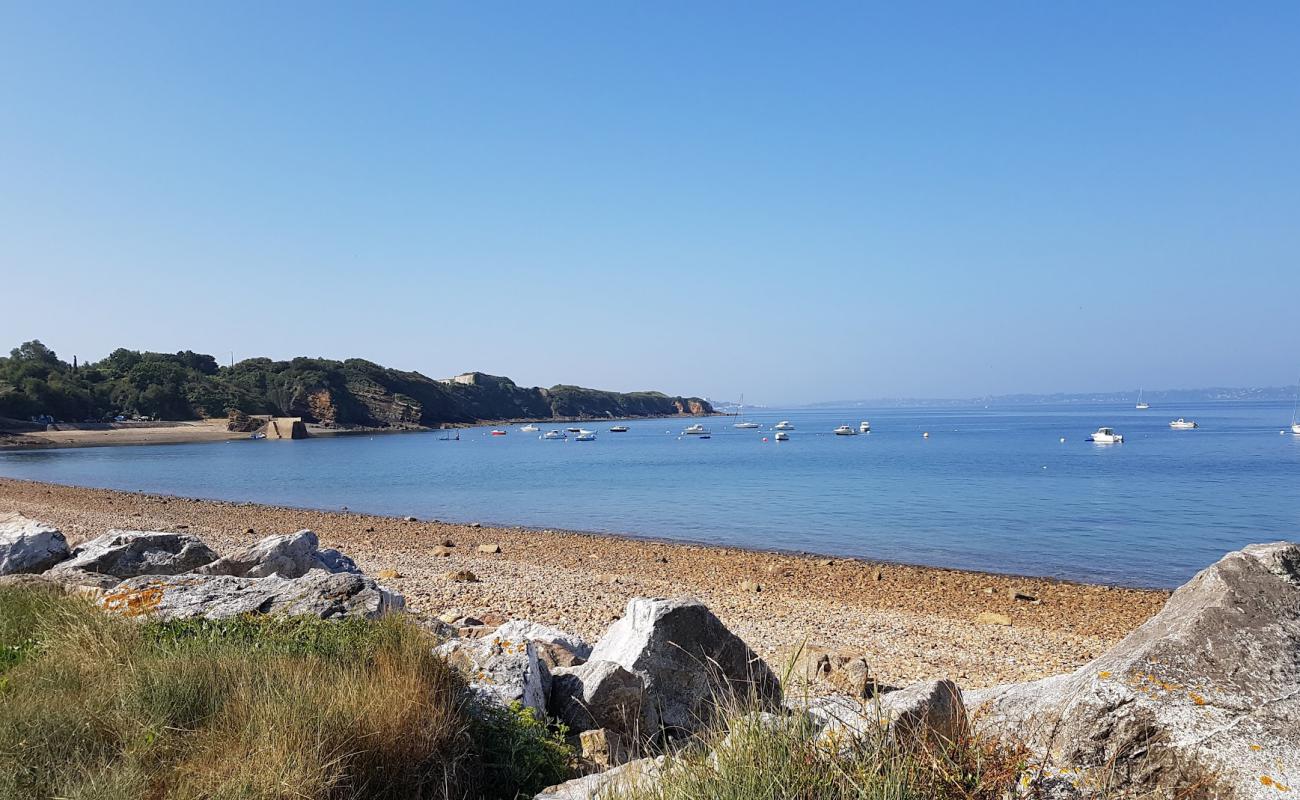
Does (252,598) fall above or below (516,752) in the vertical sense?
above

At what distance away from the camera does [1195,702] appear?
3.35 meters

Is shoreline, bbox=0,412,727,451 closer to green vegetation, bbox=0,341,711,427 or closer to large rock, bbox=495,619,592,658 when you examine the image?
green vegetation, bbox=0,341,711,427

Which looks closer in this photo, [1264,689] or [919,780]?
[919,780]

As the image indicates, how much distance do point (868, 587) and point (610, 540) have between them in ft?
30.5

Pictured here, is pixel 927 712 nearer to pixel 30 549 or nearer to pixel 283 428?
pixel 30 549

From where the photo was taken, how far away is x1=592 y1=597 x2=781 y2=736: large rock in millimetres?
5633

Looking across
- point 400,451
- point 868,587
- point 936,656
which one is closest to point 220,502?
point 868,587

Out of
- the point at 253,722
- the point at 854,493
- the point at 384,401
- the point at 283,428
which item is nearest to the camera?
the point at 253,722

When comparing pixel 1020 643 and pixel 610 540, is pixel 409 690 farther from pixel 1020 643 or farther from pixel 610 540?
pixel 610 540

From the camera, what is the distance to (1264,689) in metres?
3.38

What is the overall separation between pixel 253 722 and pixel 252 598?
3048mm

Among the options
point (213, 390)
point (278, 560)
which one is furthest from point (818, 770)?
point (213, 390)

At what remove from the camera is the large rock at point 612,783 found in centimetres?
330

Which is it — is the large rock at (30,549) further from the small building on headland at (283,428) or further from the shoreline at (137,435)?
the small building on headland at (283,428)
